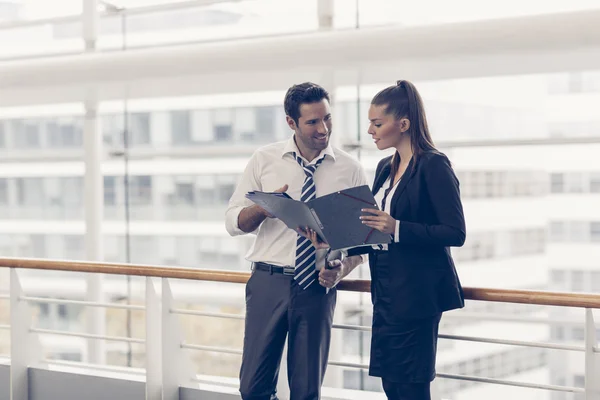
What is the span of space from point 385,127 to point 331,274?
0.46 m

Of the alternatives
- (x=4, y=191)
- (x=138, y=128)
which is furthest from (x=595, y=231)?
(x=4, y=191)

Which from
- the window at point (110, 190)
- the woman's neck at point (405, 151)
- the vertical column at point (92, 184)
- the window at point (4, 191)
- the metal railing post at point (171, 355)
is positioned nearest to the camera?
the woman's neck at point (405, 151)

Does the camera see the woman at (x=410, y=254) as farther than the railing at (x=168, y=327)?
No

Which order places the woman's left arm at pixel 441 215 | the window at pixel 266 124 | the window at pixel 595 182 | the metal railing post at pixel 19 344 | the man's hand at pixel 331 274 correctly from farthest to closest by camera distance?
the window at pixel 266 124, the window at pixel 595 182, the metal railing post at pixel 19 344, the man's hand at pixel 331 274, the woman's left arm at pixel 441 215

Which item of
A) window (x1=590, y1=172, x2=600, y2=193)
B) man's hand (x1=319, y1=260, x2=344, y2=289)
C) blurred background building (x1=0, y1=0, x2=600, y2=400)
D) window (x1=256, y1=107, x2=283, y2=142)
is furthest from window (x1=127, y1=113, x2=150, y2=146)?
man's hand (x1=319, y1=260, x2=344, y2=289)

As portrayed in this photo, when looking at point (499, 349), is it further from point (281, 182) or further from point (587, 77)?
point (281, 182)

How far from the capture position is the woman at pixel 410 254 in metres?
2.19

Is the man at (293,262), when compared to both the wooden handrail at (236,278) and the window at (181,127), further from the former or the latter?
the window at (181,127)

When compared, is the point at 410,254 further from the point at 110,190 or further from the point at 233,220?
the point at 110,190

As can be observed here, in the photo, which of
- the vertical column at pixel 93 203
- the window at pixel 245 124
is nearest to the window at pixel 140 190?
the vertical column at pixel 93 203

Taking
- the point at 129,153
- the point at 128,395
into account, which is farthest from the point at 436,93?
the point at 128,395

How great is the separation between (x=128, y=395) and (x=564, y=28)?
2.36m

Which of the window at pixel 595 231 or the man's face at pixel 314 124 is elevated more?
the man's face at pixel 314 124

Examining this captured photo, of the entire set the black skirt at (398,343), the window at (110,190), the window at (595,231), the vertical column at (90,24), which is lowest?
the black skirt at (398,343)
